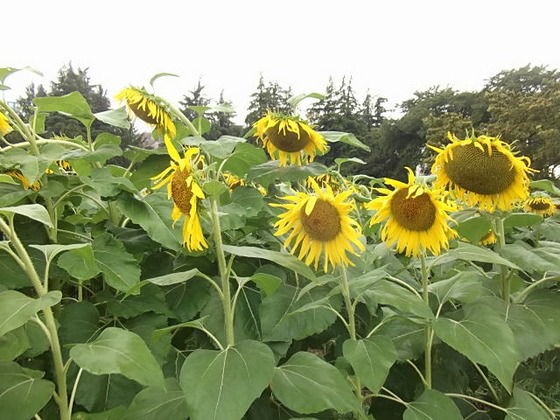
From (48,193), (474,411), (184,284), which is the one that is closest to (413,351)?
(474,411)

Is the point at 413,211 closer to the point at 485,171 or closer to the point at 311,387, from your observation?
the point at 485,171

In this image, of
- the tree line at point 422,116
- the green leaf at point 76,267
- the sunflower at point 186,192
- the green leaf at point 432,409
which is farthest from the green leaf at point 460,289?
the tree line at point 422,116

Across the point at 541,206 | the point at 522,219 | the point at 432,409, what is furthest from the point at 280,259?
the point at 541,206

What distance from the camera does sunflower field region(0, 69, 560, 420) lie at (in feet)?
3.55

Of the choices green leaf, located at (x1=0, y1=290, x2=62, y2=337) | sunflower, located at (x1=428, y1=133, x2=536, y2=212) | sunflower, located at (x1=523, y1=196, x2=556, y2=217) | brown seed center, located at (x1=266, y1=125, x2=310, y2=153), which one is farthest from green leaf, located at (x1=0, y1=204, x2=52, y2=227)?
sunflower, located at (x1=523, y1=196, x2=556, y2=217)

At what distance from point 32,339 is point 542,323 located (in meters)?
1.30

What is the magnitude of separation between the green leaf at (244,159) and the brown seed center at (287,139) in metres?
0.10

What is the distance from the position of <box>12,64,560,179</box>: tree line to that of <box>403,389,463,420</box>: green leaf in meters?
18.0

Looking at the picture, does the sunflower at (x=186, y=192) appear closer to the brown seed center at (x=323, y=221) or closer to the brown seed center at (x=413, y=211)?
the brown seed center at (x=323, y=221)

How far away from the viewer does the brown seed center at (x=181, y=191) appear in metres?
1.28

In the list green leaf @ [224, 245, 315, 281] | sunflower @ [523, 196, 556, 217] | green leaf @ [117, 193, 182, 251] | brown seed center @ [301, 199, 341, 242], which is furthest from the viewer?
sunflower @ [523, 196, 556, 217]

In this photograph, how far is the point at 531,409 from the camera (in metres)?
1.33

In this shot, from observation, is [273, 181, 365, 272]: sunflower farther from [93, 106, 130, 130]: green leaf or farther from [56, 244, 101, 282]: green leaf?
[93, 106, 130, 130]: green leaf

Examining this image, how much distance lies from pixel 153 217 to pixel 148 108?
0.52 m
